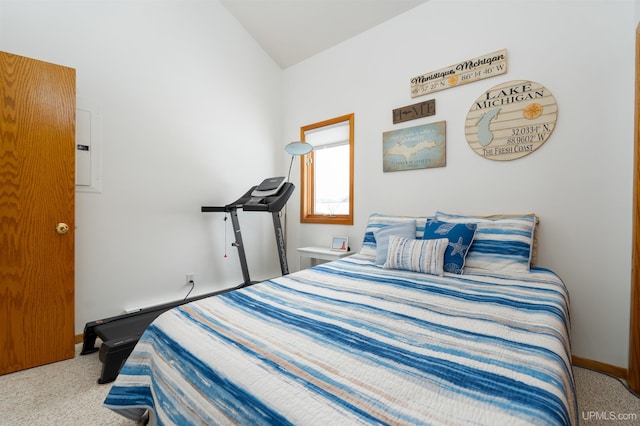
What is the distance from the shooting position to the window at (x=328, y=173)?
129 inches

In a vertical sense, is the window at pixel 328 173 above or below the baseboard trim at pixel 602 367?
above

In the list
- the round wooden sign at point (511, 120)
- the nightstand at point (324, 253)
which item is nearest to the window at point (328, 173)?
the nightstand at point (324, 253)

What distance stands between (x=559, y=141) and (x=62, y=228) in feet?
12.0

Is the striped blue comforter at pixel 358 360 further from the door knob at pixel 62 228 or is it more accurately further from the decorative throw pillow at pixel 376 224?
the door knob at pixel 62 228

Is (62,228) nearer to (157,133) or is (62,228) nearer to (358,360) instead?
(157,133)

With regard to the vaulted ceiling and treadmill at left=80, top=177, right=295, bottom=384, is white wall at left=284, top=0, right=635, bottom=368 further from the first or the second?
treadmill at left=80, top=177, right=295, bottom=384

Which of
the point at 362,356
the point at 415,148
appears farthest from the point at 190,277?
the point at 415,148

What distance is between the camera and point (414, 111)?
106 inches

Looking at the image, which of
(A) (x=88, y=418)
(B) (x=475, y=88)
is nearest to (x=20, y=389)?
(A) (x=88, y=418)

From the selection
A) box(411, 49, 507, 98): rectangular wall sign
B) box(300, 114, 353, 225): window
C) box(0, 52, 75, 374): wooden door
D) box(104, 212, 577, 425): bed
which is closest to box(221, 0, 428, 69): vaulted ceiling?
box(411, 49, 507, 98): rectangular wall sign

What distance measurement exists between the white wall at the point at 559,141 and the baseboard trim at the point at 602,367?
0.10 ft

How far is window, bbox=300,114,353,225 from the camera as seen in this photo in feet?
10.8

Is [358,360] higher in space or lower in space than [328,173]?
lower

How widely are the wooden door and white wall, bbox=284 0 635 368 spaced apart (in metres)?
2.74
